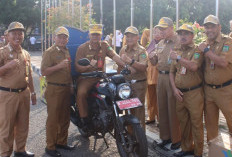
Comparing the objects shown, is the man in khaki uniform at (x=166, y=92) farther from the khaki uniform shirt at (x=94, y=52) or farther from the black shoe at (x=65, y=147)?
the black shoe at (x=65, y=147)

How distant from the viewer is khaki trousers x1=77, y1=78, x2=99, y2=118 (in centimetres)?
421

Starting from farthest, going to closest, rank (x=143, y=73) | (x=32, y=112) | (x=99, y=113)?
(x=32, y=112)
(x=143, y=73)
(x=99, y=113)

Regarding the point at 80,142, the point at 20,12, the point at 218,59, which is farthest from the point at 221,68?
the point at 20,12

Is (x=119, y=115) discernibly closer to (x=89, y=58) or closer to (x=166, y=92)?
(x=166, y=92)

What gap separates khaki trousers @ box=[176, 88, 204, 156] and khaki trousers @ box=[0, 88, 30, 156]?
2271 mm

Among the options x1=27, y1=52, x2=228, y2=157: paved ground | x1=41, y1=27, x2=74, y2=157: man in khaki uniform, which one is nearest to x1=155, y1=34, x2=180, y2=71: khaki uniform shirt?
x1=27, y1=52, x2=228, y2=157: paved ground

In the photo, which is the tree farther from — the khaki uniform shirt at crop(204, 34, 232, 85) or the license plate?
the khaki uniform shirt at crop(204, 34, 232, 85)

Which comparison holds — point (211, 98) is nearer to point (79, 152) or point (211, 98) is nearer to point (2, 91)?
point (79, 152)

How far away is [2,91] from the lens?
3816 millimetres

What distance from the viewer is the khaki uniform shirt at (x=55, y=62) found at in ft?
13.3

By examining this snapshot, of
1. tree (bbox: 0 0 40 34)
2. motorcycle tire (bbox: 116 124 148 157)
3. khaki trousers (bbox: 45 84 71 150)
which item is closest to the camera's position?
motorcycle tire (bbox: 116 124 148 157)

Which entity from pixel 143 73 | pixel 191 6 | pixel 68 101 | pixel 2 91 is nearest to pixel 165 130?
pixel 143 73

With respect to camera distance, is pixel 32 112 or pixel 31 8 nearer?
pixel 32 112

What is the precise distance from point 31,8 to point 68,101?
31.1m
